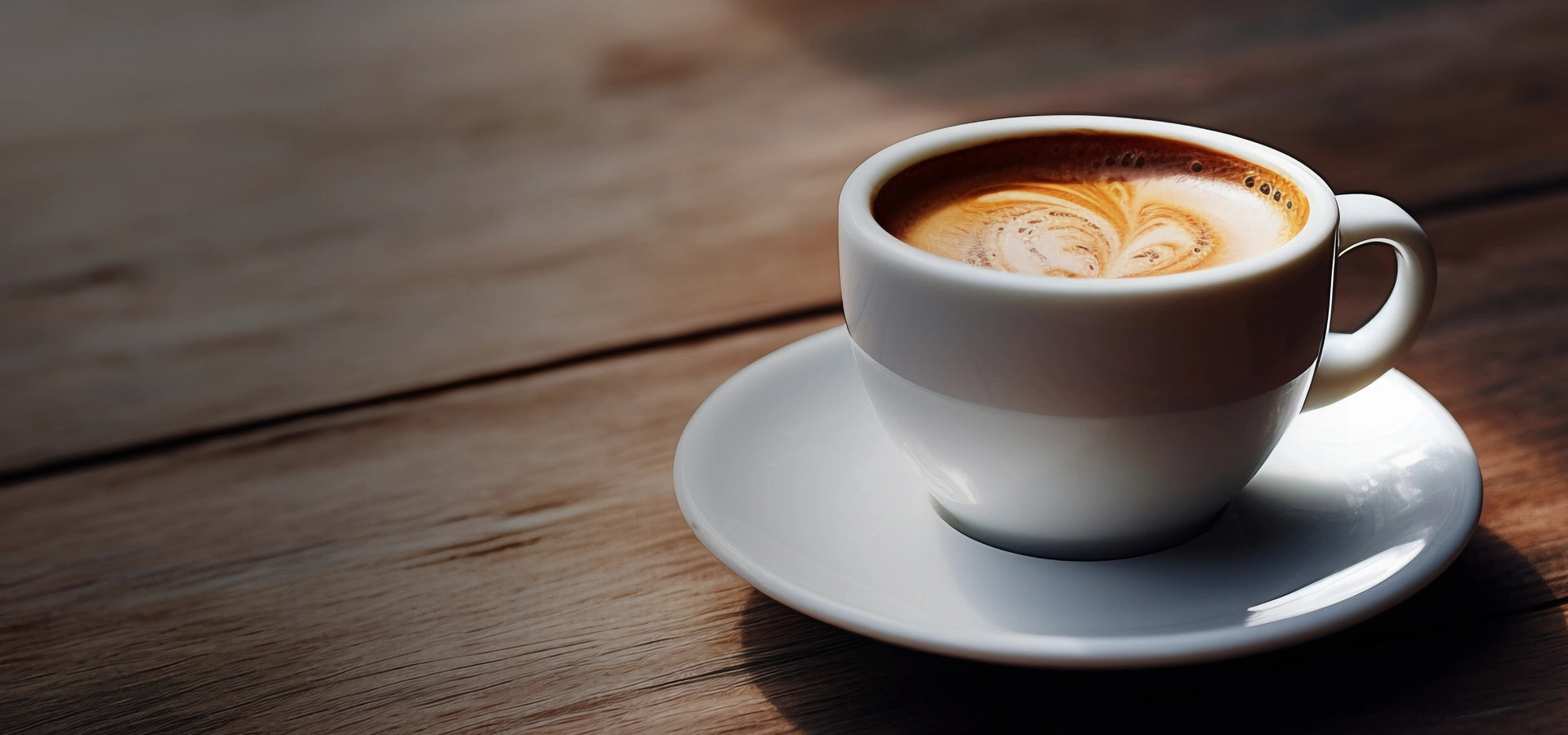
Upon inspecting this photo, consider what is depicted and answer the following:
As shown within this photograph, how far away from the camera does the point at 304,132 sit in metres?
1.37

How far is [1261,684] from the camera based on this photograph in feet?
1.63

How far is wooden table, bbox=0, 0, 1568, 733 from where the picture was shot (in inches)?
20.8

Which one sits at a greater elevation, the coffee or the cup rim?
the cup rim

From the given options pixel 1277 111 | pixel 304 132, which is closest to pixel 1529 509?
pixel 1277 111

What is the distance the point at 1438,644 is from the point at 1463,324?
15.5 inches

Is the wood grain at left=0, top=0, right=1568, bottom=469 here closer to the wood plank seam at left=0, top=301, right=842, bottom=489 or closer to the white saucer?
the wood plank seam at left=0, top=301, right=842, bottom=489

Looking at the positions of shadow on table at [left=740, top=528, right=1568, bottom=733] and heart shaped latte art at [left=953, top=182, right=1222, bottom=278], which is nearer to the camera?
shadow on table at [left=740, top=528, right=1568, bottom=733]

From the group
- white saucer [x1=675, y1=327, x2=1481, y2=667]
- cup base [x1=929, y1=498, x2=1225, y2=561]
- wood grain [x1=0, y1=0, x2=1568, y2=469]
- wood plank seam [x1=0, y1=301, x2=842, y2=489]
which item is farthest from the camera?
wood grain [x1=0, y1=0, x2=1568, y2=469]

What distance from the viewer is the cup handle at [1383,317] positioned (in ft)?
1.88

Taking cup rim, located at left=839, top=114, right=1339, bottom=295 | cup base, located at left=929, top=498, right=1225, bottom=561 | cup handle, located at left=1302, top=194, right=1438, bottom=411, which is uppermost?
cup rim, located at left=839, top=114, right=1339, bottom=295

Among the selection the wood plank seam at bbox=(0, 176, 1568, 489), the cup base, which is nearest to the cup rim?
the cup base

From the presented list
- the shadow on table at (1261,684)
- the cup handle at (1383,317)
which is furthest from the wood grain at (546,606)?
the cup handle at (1383,317)

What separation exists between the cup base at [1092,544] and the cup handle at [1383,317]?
0.09m

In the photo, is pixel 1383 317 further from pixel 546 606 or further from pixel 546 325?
pixel 546 325
